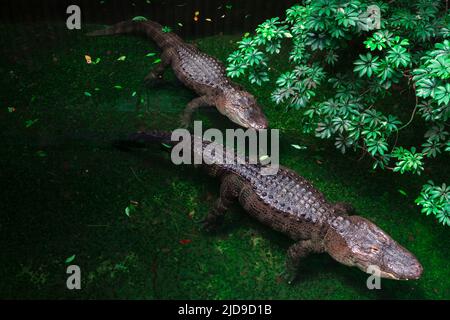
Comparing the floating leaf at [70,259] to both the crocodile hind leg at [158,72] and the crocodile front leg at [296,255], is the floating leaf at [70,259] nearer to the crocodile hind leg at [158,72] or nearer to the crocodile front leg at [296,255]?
the crocodile front leg at [296,255]

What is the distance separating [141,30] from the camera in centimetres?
608

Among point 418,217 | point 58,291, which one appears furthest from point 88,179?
point 418,217

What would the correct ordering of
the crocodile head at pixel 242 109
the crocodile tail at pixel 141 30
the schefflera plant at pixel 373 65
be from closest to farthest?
the schefflera plant at pixel 373 65 → the crocodile head at pixel 242 109 → the crocodile tail at pixel 141 30

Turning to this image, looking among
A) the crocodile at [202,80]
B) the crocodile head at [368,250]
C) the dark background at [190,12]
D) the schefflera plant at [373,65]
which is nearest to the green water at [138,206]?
the crocodile at [202,80]

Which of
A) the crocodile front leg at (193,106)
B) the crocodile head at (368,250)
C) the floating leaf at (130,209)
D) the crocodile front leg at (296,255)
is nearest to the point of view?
the crocodile head at (368,250)

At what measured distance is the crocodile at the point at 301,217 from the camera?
3830 mm

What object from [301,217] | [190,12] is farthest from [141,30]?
[301,217]

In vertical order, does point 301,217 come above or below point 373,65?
below

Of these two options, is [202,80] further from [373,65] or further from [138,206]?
[373,65]

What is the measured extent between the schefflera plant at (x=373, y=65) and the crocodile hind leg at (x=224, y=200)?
91cm

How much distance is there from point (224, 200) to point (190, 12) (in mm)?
3176

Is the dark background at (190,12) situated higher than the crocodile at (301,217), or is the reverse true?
the dark background at (190,12)

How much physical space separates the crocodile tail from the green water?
2.16ft
